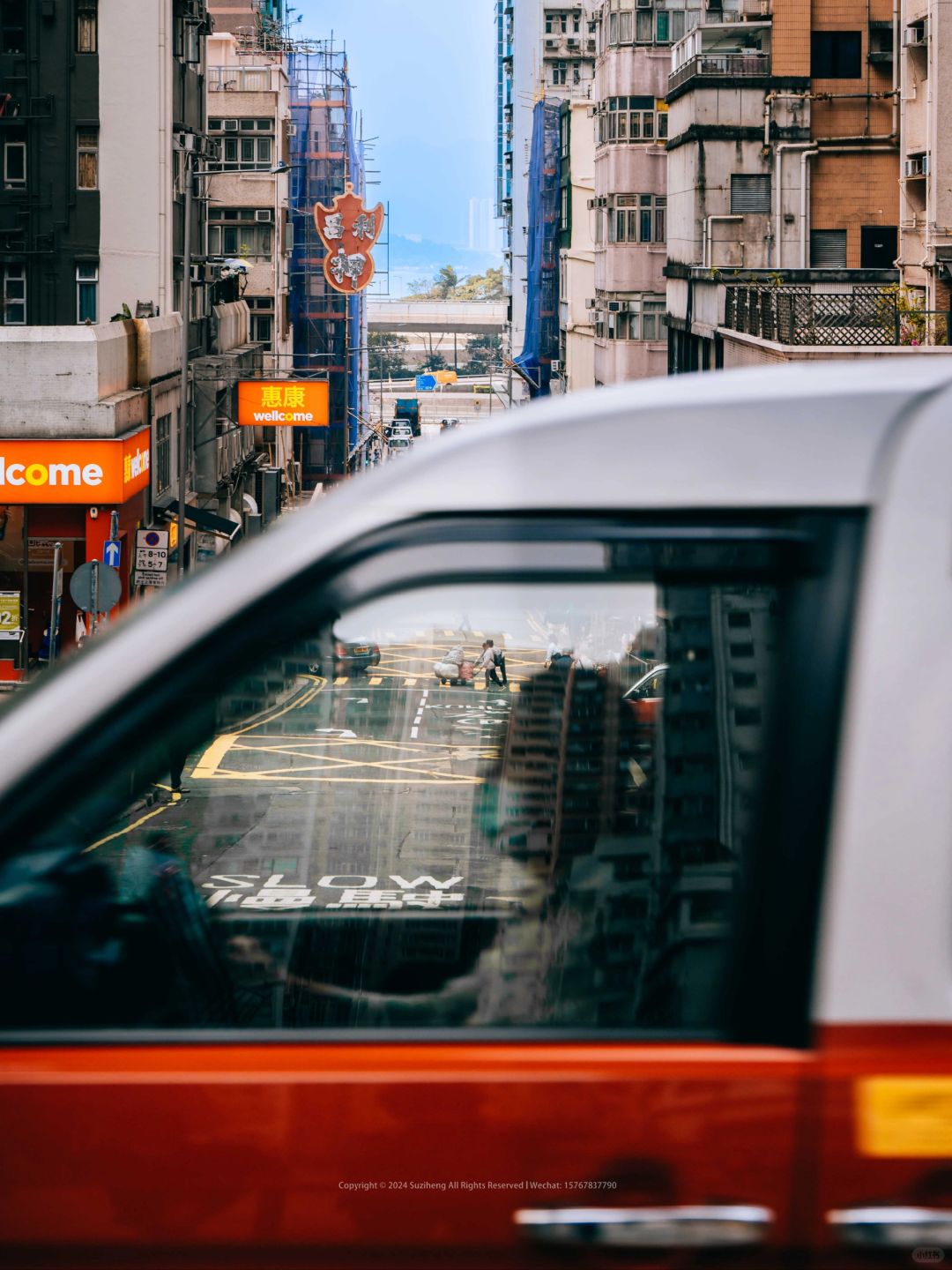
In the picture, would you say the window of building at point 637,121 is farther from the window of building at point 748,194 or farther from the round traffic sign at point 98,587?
the round traffic sign at point 98,587

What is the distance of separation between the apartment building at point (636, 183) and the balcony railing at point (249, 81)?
57.0 feet

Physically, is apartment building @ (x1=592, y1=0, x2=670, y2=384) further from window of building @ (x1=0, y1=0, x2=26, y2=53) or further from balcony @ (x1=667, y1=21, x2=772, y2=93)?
window of building @ (x1=0, y1=0, x2=26, y2=53)

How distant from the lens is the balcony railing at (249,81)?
218 feet

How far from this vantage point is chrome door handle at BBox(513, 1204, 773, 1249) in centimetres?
225

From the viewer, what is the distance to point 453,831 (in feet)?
9.80

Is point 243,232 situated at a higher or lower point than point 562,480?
higher

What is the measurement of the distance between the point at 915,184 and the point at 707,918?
30201mm

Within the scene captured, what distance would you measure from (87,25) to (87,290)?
565 centimetres

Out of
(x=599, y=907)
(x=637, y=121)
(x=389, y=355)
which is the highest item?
(x=389, y=355)

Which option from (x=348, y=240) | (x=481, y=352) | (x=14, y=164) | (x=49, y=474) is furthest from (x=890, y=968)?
(x=481, y=352)

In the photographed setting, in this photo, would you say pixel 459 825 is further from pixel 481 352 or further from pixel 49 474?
pixel 481 352

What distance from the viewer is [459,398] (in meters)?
149

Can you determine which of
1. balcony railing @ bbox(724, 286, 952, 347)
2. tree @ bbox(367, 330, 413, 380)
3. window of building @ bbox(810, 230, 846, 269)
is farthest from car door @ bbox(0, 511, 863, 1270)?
tree @ bbox(367, 330, 413, 380)

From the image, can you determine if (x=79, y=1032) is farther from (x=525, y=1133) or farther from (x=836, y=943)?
(x=836, y=943)
